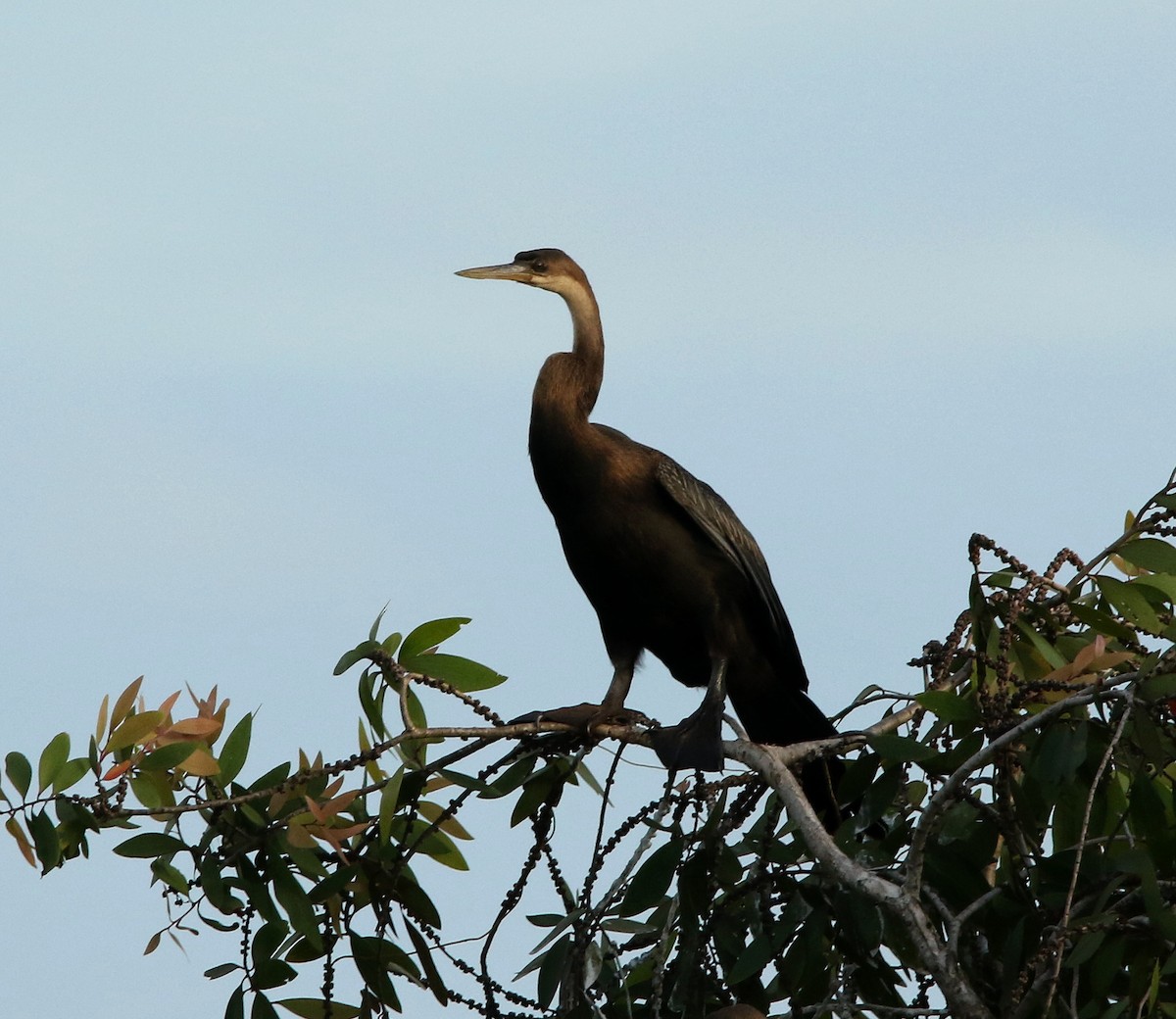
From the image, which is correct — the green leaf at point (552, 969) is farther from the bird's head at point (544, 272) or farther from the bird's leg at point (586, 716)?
the bird's head at point (544, 272)

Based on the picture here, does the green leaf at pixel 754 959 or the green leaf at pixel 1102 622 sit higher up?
the green leaf at pixel 1102 622

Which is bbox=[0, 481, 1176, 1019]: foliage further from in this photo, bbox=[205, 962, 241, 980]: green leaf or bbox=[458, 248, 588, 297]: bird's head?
bbox=[458, 248, 588, 297]: bird's head

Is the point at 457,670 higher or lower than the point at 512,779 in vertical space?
higher

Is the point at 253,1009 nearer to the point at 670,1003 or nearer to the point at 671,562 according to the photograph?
the point at 670,1003

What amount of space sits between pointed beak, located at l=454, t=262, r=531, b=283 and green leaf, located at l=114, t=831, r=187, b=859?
2342 millimetres

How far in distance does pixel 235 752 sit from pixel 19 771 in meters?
0.38

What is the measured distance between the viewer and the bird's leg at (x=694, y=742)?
3412mm

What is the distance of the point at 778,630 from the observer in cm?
432

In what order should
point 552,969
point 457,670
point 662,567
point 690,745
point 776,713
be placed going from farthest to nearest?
point 776,713, point 662,567, point 690,745, point 457,670, point 552,969

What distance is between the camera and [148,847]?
9.28 feet

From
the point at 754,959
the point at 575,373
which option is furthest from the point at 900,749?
the point at 575,373

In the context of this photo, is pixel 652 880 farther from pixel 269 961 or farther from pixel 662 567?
pixel 662 567

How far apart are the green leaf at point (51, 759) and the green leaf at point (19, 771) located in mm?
20

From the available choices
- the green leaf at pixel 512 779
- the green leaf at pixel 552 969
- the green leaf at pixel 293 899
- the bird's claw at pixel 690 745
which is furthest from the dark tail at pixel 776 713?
the green leaf at pixel 293 899
